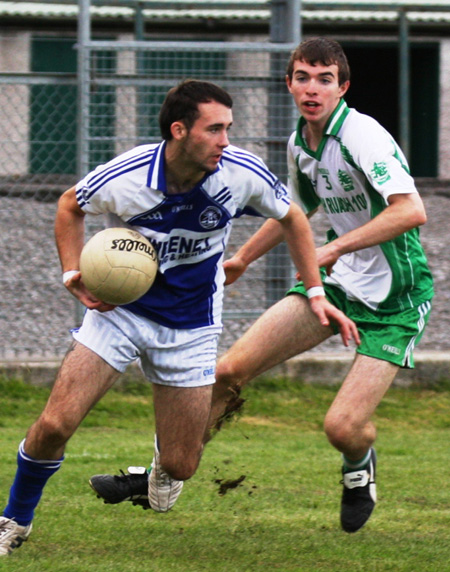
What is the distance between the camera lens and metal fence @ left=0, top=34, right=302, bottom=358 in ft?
29.3

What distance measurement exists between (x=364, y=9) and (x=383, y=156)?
294 inches

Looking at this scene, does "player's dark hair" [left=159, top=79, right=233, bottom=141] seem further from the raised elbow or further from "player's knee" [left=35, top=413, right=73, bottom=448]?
"player's knee" [left=35, top=413, right=73, bottom=448]

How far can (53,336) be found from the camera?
30.3ft

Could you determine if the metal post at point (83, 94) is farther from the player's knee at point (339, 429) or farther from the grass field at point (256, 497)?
the player's knee at point (339, 429)

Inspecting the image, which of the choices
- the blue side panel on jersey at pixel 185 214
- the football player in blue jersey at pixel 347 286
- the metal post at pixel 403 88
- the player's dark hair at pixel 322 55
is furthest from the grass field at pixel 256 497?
the metal post at pixel 403 88

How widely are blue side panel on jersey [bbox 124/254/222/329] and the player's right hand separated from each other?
0.17 meters

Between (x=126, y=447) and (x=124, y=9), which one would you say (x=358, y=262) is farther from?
(x=124, y=9)

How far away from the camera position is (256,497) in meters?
6.41

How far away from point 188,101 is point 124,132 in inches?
172

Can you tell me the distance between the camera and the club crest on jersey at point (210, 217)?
5.01 metres

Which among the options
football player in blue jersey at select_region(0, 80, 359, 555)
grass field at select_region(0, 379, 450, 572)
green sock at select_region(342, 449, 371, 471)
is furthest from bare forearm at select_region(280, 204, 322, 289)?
grass field at select_region(0, 379, 450, 572)

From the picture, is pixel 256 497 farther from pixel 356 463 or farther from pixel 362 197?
pixel 362 197

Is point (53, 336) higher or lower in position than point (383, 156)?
lower

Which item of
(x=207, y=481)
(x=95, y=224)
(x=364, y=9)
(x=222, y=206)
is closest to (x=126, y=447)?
(x=207, y=481)
